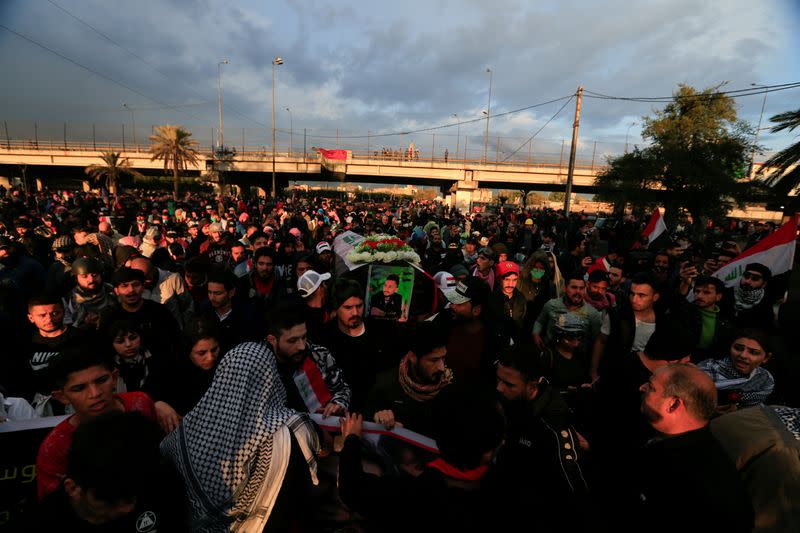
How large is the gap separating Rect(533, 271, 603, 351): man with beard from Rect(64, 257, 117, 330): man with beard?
182 inches

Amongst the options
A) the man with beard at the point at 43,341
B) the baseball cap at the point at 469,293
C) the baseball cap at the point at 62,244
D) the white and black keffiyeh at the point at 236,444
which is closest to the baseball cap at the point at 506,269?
the baseball cap at the point at 469,293

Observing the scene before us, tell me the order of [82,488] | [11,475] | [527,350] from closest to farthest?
[82,488], [11,475], [527,350]

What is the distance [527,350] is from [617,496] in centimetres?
94

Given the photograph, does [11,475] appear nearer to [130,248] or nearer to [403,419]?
[403,419]

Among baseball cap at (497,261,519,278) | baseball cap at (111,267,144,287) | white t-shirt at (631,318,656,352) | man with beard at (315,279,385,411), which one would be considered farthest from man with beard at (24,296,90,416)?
white t-shirt at (631,318,656,352)

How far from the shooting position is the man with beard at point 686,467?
1723 mm

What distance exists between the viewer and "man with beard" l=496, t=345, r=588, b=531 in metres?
1.66

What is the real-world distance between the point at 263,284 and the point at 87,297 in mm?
1958

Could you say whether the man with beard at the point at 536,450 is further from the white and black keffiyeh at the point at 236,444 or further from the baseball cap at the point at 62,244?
the baseball cap at the point at 62,244

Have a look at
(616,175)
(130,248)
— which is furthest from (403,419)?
(616,175)

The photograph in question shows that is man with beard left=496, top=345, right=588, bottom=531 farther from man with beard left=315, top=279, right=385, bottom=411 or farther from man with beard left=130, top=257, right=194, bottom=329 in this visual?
man with beard left=130, top=257, right=194, bottom=329

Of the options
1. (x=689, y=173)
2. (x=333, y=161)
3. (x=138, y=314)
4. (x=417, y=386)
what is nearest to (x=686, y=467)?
(x=417, y=386)

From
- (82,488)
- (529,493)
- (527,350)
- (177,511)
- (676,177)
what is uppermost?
(676,177)

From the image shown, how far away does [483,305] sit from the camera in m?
4.16
